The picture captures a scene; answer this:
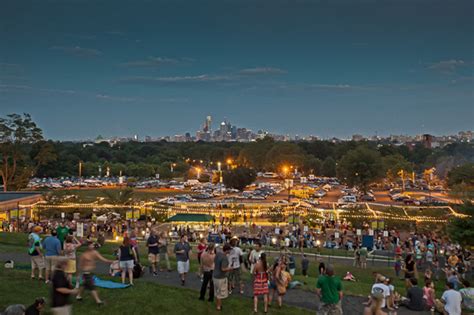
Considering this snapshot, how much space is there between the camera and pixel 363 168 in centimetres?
6606

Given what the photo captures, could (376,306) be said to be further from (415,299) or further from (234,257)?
(234,257)

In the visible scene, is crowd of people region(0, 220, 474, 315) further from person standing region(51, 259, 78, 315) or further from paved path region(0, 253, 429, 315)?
paved path region(0, 253, 429, 315)

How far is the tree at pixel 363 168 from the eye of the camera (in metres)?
65.8

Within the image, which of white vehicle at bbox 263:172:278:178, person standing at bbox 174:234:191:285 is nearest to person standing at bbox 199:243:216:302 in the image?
person standing at bbox 174:234:191:285

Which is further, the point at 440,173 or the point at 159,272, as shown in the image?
the point at 440,173

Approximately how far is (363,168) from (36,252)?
195 ft

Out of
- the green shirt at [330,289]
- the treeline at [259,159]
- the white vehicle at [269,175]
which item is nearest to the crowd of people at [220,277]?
the green shirt at [330,289]

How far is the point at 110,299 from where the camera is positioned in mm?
10602

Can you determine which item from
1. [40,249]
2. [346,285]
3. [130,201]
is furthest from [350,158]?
[40,249]

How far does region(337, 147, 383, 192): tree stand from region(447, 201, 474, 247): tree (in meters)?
45.9

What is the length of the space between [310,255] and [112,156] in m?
105

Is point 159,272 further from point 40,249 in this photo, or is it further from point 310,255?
point 310,255

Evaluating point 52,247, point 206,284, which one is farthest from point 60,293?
point 206,284

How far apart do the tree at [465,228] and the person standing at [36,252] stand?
1745 centimetres
